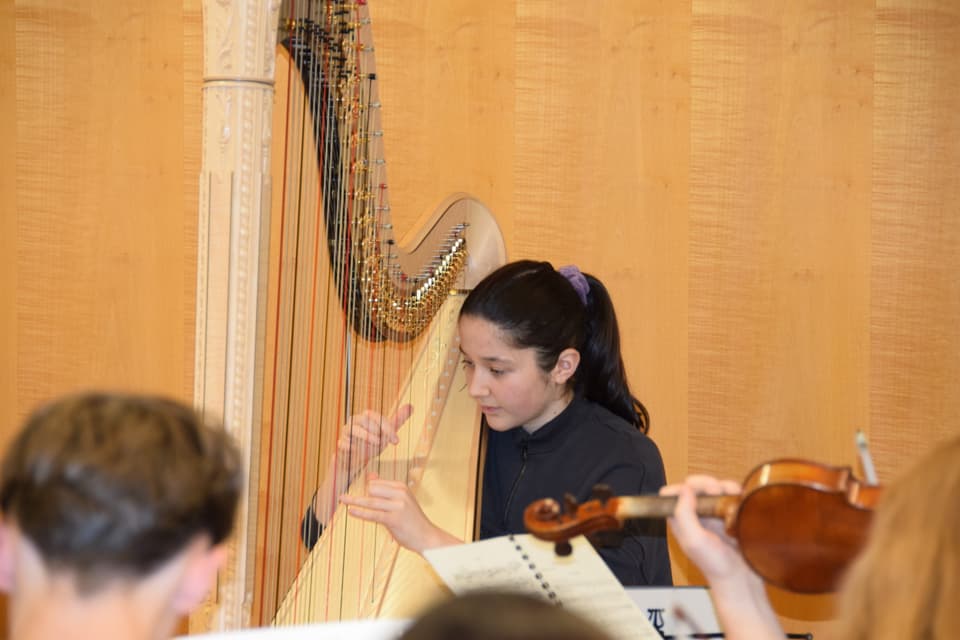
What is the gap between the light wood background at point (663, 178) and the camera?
11.2 feet

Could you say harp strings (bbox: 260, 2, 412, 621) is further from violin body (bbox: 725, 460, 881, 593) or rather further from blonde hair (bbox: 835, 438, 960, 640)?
blonde hair (bbox: 835, 438, 960, 640)

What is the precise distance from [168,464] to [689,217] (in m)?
2.76

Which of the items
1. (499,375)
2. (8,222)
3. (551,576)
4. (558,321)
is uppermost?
(8,222)

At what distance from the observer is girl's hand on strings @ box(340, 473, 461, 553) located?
6.11 ft

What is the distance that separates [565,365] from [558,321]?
9 cm

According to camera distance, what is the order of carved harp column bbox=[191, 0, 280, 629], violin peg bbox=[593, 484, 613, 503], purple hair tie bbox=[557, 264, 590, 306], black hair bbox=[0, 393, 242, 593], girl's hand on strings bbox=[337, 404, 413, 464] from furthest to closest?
purple hair tie bbox=[557, 264, 590, 306]
girl's hand on strings bbox=[337, 404, 413, 464]
violin peg bbox=[593, 484, 613, 503]
carved harp column bbox=[191, 0, 280, 629]
black hair bbox=[0, 393, 242, 593]

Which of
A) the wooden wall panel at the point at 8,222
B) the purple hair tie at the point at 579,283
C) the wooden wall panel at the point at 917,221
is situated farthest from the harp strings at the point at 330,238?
the wooden wall panel at the point at 917,221

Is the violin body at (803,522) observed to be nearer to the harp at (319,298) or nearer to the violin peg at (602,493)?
Result: the violin peg at (602,493)

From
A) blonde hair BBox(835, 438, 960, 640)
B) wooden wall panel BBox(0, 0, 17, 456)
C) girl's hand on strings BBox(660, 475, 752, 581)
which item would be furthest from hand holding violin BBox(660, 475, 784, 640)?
wooden wall panel BBox(0, 0, 17, 456)

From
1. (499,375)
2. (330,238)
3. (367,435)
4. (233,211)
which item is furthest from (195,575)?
(499,375)

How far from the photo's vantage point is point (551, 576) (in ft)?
4.72

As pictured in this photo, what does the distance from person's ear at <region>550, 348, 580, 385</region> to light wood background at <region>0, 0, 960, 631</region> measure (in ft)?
3.82

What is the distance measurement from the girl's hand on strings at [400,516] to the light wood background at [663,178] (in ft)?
5.62

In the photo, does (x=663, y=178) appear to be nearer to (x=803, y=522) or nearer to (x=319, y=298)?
(x=319, y=298)
